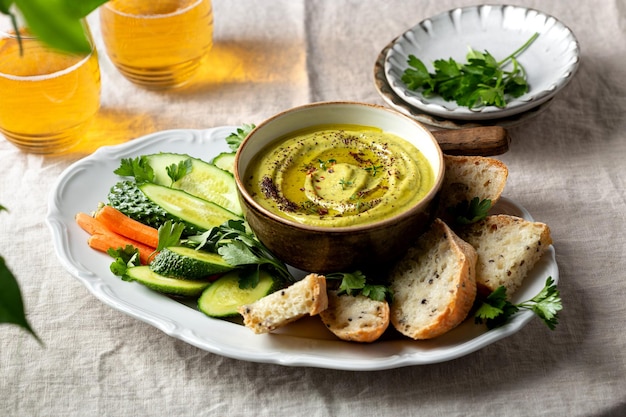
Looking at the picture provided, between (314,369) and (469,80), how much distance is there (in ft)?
5.93

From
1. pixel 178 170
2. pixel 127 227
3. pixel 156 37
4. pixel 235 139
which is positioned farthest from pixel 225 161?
pixel 156 37

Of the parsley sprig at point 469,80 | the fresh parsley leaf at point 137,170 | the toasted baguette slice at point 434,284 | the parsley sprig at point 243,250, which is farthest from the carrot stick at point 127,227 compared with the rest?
the parsley sprig at point 469,80

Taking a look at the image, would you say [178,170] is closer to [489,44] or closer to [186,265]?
[186,265]

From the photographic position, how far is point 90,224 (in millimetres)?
2812

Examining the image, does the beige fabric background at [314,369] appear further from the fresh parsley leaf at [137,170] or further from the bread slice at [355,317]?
the fresh parsley leaf at [137,170]

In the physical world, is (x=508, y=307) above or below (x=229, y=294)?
above

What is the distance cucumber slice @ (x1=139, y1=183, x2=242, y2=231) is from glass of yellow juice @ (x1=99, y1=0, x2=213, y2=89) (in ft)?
3.64

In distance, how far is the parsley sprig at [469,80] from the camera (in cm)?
350

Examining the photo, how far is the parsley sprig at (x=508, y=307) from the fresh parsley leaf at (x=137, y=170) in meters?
1.50

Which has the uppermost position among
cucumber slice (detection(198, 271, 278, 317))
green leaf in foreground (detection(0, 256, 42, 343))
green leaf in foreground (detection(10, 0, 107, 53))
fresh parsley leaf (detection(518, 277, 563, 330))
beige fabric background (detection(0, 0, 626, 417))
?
green leaf in foreground (detection(10, 0, 107, 53))

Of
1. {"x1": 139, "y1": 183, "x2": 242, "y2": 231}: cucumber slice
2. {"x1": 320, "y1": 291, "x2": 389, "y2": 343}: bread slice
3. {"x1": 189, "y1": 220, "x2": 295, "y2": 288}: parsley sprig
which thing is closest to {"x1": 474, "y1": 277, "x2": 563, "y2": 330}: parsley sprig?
{"x1": 320, "y1": 291, "x2": 389, "y2": 343}: bread slice

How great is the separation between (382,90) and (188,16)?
3.48 ft

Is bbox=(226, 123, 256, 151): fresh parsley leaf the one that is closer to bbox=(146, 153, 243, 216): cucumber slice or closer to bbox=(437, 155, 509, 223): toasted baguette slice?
bbox=(146, 153, 243, 216): cucumber slice

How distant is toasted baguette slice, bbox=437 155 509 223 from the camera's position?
2.76 meters
